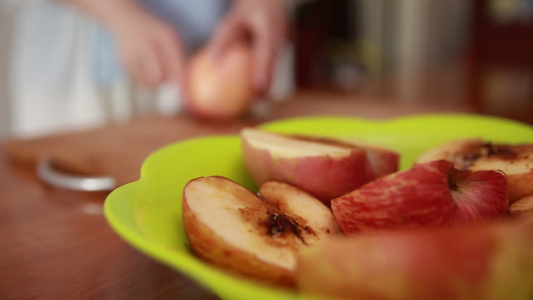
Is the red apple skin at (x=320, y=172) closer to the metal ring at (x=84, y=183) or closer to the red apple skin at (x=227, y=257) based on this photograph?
the red apple skin at (x=227, y=257)

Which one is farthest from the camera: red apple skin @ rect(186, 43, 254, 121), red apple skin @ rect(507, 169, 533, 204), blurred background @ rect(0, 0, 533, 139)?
blurred background @ rect(0, 0, 533, 139)

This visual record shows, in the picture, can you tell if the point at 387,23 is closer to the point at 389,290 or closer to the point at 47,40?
the point at 47,40

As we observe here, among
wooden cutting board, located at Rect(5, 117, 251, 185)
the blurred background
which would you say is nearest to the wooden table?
wooden cutting board, located at Rect(5, 117, 251, 185)

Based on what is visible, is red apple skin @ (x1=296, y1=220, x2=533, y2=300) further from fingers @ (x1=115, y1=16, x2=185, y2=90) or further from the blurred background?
the blurred background

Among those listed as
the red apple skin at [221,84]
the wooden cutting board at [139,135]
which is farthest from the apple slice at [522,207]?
the red apple skin at [221,84]

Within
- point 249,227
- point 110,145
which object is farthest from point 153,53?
point 249,227

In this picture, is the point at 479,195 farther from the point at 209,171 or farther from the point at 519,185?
the point at 209,171

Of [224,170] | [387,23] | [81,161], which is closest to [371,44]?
[387,23]
